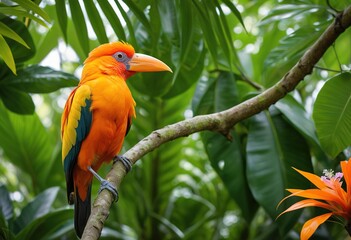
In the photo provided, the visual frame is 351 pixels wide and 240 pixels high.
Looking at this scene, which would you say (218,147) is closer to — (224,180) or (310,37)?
(224,180)

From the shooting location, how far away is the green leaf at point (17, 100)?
2791 mm

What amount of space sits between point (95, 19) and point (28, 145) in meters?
1.57

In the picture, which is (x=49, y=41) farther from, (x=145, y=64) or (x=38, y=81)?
(x=145, y=64)

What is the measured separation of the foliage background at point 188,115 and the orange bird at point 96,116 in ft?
0.46

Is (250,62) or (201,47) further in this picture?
(250,62)

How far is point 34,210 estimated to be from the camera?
9.64 ft

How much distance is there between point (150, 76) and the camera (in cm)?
310

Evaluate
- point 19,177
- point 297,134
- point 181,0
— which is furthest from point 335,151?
point 19,177

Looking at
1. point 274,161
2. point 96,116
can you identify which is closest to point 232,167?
point 274,161

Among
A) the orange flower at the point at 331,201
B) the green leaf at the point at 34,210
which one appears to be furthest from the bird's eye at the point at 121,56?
the orange flower at the point at 331,201

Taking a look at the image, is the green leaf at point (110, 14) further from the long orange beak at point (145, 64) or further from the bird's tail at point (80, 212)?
the bird's tail at point (80, 212)

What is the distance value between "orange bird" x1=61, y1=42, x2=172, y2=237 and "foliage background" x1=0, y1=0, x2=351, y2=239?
14 cm

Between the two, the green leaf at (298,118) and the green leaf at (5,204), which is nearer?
the green leaf at (298,118)

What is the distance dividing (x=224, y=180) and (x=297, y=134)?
1.54 ft
